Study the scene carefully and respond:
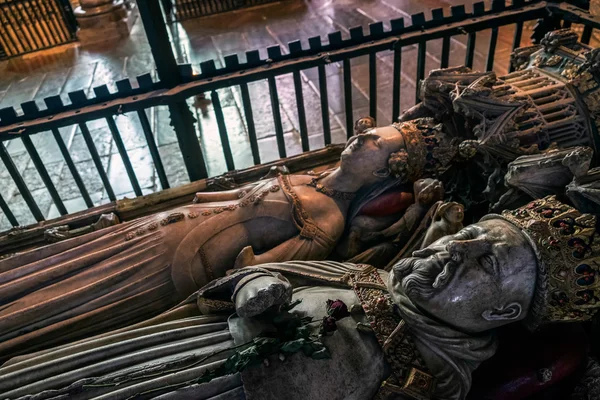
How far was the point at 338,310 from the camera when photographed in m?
2.08

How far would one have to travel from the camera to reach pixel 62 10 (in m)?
8.83

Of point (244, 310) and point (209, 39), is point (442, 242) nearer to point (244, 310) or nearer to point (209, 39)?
point (244, 310)

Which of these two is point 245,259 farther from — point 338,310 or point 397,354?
point 397,354

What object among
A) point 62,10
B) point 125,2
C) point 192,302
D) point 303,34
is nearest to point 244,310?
point 192,302

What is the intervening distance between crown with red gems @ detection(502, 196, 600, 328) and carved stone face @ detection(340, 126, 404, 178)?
107 cm

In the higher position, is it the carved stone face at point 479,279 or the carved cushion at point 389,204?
the carved stone face at point 479,279

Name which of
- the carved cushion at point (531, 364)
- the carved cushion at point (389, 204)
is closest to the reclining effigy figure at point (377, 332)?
the carved cushion at point (531, 364)

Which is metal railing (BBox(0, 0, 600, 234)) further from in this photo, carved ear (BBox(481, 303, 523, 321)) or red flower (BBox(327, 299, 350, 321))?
carved ear (BBox(481, 303, 523, 321))

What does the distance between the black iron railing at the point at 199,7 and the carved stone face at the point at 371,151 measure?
25.2 feet

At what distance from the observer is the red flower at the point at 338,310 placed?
2.08 meters

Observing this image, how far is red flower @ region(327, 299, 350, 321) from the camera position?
6.81 ft

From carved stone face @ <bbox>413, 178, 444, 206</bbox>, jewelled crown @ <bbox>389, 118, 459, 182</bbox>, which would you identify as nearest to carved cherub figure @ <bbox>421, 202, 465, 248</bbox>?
carved stone face @ <bbox>413, 178, 444, 206</bbox>

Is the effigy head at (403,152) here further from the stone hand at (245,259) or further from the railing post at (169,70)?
the railing post at (169,70)

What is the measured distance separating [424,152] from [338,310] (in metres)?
1.23
